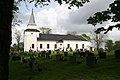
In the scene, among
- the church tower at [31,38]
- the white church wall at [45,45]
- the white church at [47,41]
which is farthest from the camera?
the white church wall at [45,45]

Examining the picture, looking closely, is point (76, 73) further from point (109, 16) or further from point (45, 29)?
point (45, 29)

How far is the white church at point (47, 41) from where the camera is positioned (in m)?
87.7

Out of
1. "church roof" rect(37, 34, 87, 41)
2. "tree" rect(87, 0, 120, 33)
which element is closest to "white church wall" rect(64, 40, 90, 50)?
"church roof" rect(37, 34, 87, 41)

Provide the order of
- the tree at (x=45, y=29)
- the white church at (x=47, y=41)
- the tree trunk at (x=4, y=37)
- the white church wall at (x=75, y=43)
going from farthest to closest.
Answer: the tree at (x=45, y=29) → the white church wall at (x=75, y=43) → the white church at (x=47, y=41) → the tree trunk at (x=4, y=37)

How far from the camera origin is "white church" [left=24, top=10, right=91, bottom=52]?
3452 inches

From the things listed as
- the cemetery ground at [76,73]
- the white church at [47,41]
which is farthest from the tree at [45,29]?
the cemetery ground at [76,73]

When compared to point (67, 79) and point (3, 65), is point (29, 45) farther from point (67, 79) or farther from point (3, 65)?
point (3, 65)

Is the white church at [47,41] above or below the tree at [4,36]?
above

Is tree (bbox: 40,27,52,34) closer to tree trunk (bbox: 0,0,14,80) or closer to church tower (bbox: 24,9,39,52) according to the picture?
church tower (bbox: 24,9,39,52)

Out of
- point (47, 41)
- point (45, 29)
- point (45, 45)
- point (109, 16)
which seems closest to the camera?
point (109, 16)

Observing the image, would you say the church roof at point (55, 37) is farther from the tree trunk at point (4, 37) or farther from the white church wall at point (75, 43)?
the tree trunk at point (4, 37)

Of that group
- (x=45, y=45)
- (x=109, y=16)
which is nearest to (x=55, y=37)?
(x=45, y=45)

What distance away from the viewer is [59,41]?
297ft

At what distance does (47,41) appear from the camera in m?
89.8
